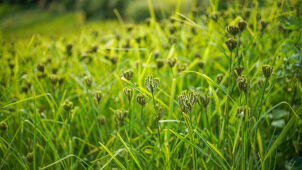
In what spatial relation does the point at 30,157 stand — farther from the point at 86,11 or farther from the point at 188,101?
the point at 86,11

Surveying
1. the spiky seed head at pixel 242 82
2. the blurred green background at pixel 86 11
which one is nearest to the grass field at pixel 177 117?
the spiky seed head at pixel 242 82

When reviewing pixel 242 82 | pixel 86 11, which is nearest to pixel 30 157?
pixel 242 82

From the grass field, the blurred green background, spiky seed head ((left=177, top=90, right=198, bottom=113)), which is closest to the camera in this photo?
spiky seed head ((left=177, top=90, right=198, bottom=113))

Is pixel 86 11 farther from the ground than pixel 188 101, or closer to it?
farther from the ground

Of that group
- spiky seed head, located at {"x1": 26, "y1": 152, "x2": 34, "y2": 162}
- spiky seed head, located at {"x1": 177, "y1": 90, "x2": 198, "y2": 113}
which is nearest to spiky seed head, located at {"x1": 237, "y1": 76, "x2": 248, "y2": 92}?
spiky seed head, located at {"x1": 177, "y1": 90, "x2": 198, "y2": 113}

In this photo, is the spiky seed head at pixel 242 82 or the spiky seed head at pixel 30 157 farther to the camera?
the spiky seed head at pixel 30 157

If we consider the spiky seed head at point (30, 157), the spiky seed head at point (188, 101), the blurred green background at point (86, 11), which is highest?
the blurred green background at point (86, 11)

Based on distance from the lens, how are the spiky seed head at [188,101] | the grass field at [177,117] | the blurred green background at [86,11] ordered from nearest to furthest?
1. the spiky seed head at [188,101]
2. the grass field at [177,117]
3. the blurred green background at [86,11]

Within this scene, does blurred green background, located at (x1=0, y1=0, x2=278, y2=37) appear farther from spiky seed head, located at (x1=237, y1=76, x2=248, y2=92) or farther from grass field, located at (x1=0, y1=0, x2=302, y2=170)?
spiky seed head, located at (x1=237, y1=76, x2=248, y2=92)

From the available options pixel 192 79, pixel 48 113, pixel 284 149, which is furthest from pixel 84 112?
pixel 284 149

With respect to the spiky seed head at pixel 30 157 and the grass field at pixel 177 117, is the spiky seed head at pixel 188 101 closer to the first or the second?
the grass field at pixel 177 117

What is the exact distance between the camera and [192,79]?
5.06 feet

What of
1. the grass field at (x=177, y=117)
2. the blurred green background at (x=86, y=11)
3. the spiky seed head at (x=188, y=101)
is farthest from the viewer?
the blurred green background at (x=86, y=11)

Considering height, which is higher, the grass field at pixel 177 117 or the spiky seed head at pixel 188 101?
the spiky seed head at pixel 188 101
